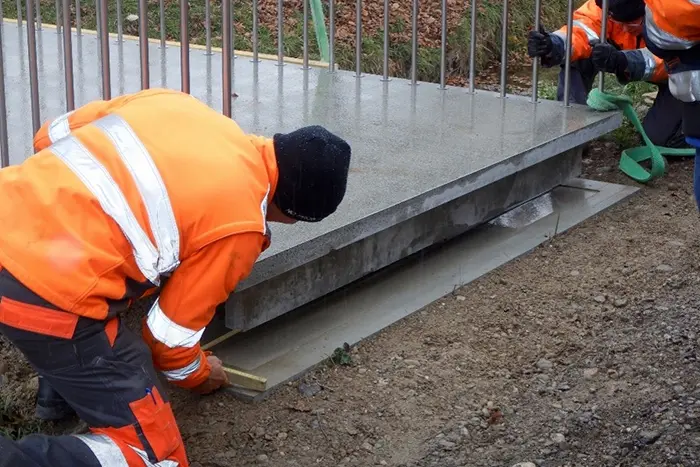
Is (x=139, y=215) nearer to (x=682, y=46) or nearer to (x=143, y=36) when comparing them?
(x=143, y=36)

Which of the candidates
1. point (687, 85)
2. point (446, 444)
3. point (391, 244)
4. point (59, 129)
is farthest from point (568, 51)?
point (59, 129)

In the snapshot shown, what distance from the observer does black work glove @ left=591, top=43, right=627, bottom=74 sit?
17.8 ft

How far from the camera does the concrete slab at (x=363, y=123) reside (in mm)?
3969

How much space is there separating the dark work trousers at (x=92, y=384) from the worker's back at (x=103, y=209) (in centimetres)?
7

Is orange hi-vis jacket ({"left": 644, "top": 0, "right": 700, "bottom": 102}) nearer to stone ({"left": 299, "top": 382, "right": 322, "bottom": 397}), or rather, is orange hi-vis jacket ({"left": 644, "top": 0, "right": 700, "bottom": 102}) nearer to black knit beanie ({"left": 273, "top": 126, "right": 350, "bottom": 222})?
black knit beanie ({"left": 273, "top": 126, "right": 350, "bottom": 222})

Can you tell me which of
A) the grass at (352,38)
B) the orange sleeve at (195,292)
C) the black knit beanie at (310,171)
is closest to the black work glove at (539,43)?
the black knit beanie at (310,171)

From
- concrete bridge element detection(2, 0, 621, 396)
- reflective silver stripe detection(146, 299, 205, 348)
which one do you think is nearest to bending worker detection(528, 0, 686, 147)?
concrete bridge element detection(2, 0, 621, 396)

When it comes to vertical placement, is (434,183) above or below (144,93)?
below

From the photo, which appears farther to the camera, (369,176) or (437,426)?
(369,176)

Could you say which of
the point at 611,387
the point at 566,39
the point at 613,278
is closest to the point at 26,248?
the point at 611,387

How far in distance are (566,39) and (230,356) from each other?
9.19ft

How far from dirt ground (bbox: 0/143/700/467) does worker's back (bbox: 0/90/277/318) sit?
87cm

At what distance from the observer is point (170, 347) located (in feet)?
9.50

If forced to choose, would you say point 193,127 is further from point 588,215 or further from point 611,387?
point 588,215
